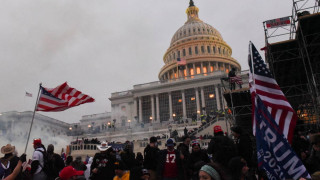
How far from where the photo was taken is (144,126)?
50625mm

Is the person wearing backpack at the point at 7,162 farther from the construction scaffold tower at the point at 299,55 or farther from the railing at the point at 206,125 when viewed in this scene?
the railing at the point at 206,125

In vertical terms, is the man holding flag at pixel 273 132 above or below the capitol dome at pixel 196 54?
below

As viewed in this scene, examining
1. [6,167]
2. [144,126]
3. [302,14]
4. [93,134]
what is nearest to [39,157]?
[6,167]

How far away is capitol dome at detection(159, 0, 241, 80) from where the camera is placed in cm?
8212

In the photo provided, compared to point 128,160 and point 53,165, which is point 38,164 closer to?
point 53,165

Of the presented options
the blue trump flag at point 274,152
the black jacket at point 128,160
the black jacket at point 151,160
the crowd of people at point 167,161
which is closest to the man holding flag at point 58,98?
the crowd of people at point 167,161

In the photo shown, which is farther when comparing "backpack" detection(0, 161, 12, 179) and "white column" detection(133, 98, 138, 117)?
"white column" detection(133, 98, 138, 117)

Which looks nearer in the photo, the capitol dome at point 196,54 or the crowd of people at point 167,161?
the crowd of people at point 167,161

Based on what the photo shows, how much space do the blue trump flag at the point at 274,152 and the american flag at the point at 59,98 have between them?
10419 millimetres

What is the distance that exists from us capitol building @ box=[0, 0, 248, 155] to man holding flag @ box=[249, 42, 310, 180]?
38637 millimetres

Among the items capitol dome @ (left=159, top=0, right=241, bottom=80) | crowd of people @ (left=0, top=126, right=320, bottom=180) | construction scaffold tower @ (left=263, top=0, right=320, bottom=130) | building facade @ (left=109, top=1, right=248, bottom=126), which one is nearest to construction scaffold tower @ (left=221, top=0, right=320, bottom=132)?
construction scaffold tower @ (left=263, top=0, right=320, bottom=130)

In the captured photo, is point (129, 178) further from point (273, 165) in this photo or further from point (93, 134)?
point (93, 134)

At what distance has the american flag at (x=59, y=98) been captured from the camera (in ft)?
43.6

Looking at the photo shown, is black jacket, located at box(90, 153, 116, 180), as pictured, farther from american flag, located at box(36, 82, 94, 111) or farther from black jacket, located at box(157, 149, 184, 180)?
american flag, located at box(36, 82, 94, 111)
